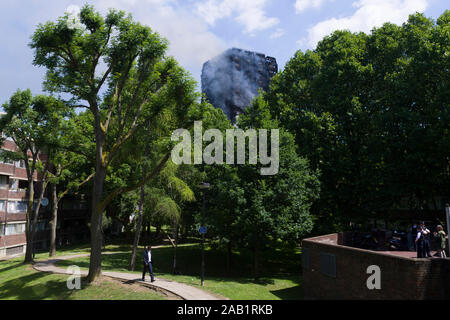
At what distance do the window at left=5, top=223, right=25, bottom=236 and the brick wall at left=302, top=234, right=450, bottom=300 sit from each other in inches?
1353

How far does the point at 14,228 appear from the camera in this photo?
37438 mm

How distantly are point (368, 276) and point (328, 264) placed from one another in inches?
114

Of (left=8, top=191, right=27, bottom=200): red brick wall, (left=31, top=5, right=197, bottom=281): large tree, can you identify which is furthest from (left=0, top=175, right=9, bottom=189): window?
(left=31, top=5, right=197, bottom=281): large tree

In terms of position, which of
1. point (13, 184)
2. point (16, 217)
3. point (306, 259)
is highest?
point (13, 184)

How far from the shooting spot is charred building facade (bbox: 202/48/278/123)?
11512 cm

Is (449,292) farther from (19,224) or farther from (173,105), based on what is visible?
(19,224)

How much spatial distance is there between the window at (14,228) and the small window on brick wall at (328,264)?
117ft

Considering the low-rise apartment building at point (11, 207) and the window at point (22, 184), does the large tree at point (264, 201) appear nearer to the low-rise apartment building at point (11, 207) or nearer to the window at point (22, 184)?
the low-rise apartment building at point (11, 207)

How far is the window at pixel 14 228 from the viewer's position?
119 feet

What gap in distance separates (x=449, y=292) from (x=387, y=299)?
2036mm

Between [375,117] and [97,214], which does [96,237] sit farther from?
[375,117]

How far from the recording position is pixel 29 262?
77.7 ft

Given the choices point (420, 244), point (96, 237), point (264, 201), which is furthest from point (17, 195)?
point (420, 244)

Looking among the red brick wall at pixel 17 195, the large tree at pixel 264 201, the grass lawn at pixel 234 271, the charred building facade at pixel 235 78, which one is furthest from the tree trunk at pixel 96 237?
the charred building facade at pixel 235 78
